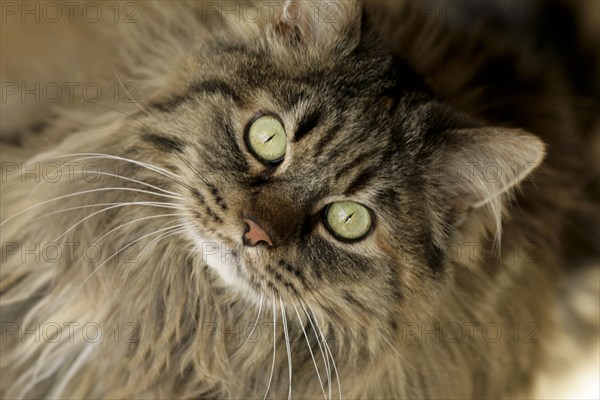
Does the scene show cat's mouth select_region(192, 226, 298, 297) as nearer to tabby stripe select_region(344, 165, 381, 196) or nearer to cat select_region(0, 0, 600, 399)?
cat select_region(0, 0, 600, 399)

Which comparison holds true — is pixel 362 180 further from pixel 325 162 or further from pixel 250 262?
pixel 250 262

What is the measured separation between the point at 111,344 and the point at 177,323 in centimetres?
17

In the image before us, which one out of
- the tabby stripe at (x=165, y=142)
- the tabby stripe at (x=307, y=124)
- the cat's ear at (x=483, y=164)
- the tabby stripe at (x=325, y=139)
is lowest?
the cat's ear at (x=483, y=164)

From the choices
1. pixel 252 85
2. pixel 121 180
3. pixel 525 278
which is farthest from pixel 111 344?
pixel 525 278

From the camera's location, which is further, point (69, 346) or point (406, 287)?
point (69, 346)

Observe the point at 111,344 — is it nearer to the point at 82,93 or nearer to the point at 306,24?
the point at 82,93

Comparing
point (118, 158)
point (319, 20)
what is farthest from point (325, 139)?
point (118, 158)

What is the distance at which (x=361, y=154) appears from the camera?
1.19 m

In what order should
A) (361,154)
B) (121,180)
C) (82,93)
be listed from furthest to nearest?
(82,93) → (121,180) → (361,154)

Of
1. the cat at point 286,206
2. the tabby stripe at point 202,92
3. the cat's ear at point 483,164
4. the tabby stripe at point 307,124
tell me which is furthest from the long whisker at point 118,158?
the cat's ear at point 483,164

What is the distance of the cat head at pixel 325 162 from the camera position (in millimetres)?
1173

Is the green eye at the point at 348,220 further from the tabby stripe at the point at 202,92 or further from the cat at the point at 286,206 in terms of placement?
the tabby stripe at the point at 202,92

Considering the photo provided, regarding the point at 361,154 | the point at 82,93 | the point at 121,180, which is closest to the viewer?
the point at 361,154

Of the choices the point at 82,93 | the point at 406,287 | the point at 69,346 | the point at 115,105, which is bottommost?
the point at 406,287
